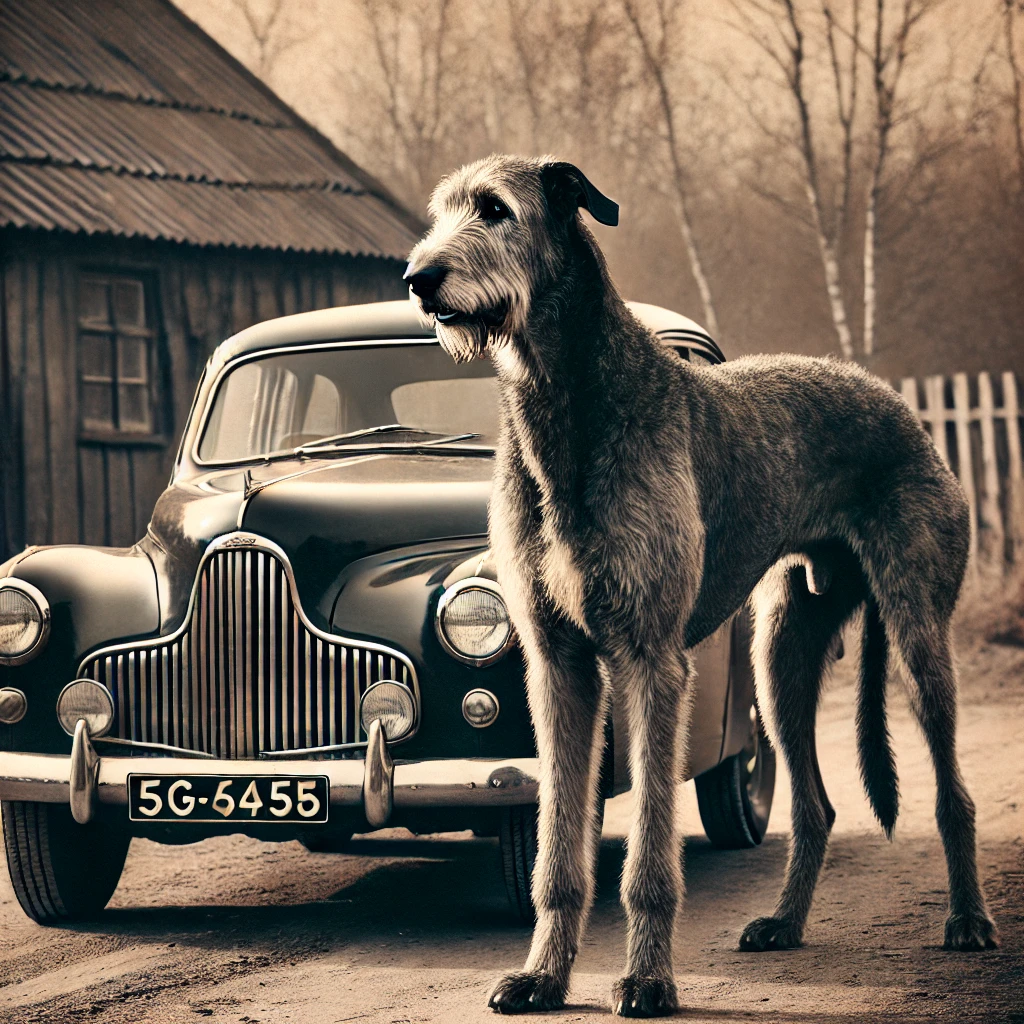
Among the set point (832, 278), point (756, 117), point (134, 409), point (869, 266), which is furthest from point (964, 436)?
point (134, 409)

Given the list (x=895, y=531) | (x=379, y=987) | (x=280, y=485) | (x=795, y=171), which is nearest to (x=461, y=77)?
(x=795, y=171)

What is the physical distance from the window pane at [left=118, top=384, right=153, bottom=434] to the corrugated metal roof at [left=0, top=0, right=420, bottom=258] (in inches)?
50.8

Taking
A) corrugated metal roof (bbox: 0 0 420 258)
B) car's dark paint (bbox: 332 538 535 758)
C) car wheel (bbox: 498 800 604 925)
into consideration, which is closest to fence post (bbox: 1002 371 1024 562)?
corrugated metal roof (bbox: 0 0 420 258)

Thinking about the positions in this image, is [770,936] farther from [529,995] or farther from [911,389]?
[911,389]

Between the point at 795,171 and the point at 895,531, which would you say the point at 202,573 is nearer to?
the point at 895,531

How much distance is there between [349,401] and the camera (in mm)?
5008

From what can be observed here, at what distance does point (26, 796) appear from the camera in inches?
161

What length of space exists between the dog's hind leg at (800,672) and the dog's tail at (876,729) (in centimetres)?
9

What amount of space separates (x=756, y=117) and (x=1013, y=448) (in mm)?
4196

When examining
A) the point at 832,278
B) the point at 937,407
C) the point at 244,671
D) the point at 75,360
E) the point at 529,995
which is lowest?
the point at 529,995

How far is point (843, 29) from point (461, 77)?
239 centimetres

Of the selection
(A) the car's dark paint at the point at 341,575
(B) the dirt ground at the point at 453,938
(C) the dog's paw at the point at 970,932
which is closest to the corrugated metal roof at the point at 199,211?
(B) the dirt ground at the point at 453,938

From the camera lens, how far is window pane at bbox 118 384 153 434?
11062 millimetres

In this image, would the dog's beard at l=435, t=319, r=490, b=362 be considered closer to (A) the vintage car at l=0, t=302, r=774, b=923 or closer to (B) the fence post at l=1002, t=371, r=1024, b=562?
(A) the vintage car at l=0, t=302, r=774, b=923
